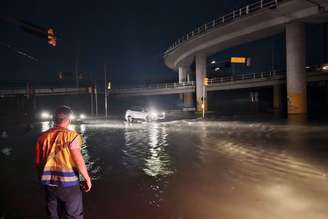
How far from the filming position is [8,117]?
38.0m

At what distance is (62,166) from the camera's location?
377 cm

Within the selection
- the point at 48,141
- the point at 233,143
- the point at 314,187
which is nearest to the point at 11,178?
the point at 48,141

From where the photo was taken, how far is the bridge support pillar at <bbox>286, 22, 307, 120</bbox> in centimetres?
3072

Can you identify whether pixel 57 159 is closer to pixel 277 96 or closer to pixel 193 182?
pixel 193 182

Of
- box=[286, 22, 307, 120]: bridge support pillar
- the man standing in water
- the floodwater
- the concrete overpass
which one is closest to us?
the man standing in water

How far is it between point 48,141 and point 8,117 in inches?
1530

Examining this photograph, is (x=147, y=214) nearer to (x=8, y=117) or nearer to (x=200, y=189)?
(x=200, y=189)

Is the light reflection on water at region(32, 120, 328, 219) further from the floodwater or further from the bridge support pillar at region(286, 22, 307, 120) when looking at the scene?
the bridge support pillar at region(286, 22, 307, 120)

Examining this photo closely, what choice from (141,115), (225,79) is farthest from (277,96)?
(141,115)

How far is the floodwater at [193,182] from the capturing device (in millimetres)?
5531

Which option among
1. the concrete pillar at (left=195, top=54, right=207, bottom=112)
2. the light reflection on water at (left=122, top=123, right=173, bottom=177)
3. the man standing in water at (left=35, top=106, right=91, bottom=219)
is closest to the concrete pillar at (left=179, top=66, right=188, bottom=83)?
the concrete pillar at (left=195, top=54, right=207, bottom=112)

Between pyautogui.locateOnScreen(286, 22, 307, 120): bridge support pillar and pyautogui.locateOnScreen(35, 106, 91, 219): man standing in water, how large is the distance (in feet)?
Answer: 103

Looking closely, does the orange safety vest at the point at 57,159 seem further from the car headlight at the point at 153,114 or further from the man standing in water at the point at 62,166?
the car headlight at the point at 153,114

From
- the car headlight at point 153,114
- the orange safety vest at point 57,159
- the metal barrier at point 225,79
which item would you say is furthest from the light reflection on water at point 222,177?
the metal barrier at point 225,79
